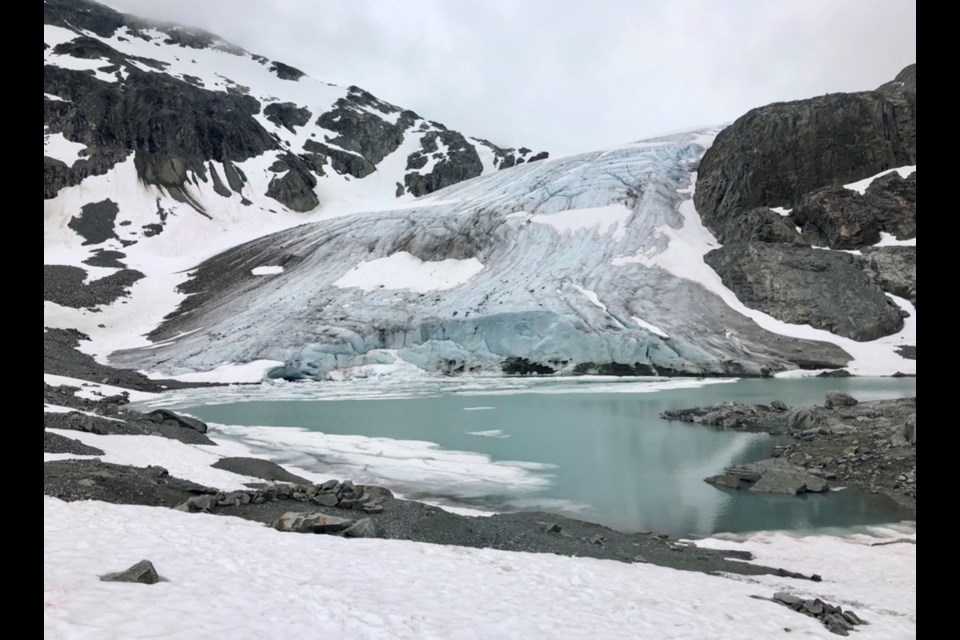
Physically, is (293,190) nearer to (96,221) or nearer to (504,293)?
(96,221)

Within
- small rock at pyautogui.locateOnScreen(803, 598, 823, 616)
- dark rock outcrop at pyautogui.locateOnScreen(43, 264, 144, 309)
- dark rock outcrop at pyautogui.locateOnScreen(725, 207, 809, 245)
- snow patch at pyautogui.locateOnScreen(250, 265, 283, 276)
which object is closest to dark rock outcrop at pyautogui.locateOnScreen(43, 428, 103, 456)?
small rock at pyautogui.locateOnScreen(803, 598, 823, 616)

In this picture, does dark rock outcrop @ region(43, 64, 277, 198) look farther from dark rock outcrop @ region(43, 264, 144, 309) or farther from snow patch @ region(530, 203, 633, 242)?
snow patch @ region(530, 203, 633, 242)

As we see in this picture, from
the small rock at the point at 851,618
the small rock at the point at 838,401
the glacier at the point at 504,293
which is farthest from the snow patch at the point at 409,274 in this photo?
the small rock at the point at 851,618

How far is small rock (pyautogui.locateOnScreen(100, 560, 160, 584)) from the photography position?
502 cm

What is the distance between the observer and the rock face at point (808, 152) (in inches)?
2368

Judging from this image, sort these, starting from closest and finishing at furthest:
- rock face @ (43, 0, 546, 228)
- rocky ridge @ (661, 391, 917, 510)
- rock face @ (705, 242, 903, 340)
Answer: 1. rocky ridge @ (661, 391, 917, 510)
2. rock face @ (705, 242, 903, 340)
3. rock face @ (43, 0, 546, 228)

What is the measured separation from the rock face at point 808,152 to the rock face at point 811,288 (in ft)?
27.5

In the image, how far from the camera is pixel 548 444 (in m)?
19.8

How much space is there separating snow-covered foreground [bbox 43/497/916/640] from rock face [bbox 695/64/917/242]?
187 ft

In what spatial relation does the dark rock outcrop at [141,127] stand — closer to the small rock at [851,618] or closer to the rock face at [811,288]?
the rock face at [811,288]

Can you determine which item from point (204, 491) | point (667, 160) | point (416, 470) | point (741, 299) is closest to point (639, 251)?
point (741, 299)

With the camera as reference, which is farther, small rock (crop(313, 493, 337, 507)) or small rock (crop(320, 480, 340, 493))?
small rock (crop(320, 480, 340, 493))
